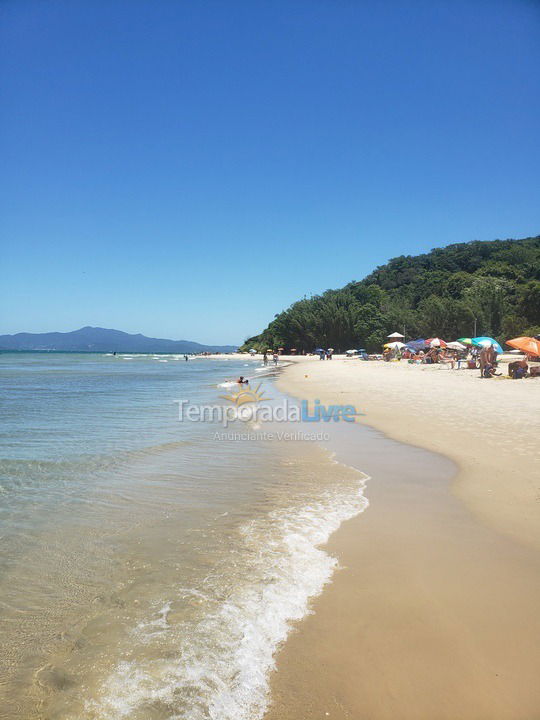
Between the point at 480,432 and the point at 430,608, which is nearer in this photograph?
the point at 430,608

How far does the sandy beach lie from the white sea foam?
0.14m

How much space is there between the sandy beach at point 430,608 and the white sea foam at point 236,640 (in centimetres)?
14

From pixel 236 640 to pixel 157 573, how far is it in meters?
1.16

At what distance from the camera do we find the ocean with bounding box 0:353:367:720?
2.38 m

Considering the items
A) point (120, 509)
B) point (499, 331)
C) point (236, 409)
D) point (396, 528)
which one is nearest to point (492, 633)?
point (396, 528)

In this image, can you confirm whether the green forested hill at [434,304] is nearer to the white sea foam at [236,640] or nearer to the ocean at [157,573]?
the ocean at [157,573]

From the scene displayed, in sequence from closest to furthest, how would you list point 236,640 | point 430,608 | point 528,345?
point 236,640 < point 430,608 < point 528,345

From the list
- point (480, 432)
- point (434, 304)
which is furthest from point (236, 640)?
point (434, 304)

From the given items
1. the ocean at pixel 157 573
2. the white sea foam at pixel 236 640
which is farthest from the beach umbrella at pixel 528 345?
the white sea foam at pixel 236 640

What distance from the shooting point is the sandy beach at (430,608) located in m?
2.27

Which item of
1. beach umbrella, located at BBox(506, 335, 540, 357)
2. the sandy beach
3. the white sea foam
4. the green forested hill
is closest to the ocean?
the white sea foam

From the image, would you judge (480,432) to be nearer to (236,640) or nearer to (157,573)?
(157,573)

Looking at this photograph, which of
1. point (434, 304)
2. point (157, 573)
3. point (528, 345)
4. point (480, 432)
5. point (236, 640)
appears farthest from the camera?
point (434, 304)

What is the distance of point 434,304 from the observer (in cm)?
6456
